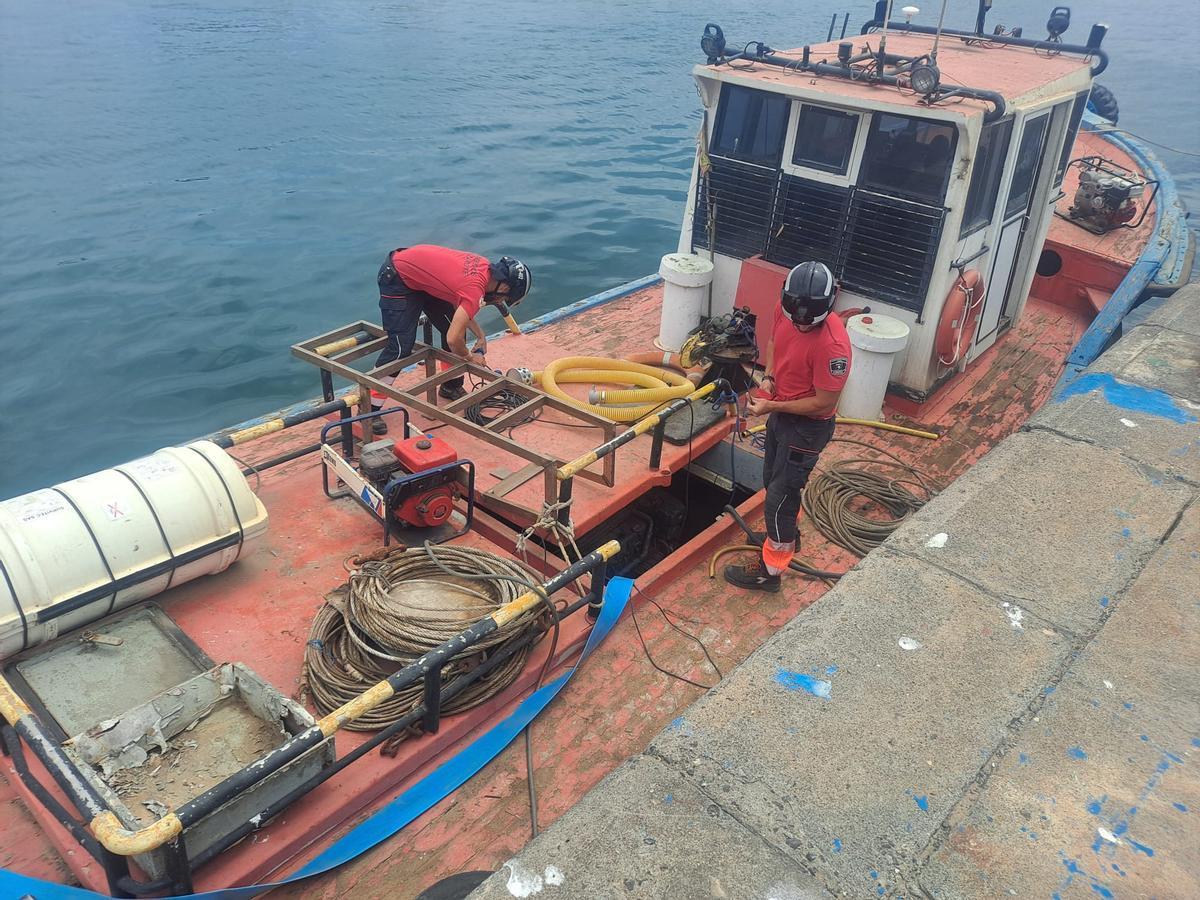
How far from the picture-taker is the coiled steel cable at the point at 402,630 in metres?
3.66

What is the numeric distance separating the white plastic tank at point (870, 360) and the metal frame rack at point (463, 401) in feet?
6.75

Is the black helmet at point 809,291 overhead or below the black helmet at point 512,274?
overhead

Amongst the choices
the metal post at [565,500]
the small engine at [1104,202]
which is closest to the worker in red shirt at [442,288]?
the metal post at [565,500]

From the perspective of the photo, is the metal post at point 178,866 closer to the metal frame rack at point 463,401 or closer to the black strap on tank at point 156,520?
the black strap on tank at point 156,520

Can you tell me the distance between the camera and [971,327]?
6.71m

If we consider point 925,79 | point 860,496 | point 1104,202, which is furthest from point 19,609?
point 1104,202

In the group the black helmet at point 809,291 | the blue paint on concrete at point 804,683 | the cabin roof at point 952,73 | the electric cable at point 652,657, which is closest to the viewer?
the blue paint on concrete at point 804,683

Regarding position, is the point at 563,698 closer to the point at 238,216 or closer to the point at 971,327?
the point at 971,327

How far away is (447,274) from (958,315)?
3.84 meters

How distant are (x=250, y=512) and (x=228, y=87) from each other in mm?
23911

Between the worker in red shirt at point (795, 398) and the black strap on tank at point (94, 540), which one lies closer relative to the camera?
the black strap on tank at point (94, 540)

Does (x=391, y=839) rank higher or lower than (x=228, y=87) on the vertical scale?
lower

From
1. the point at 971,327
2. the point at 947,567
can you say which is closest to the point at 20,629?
the point at 947,567

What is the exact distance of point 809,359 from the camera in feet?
14.0
